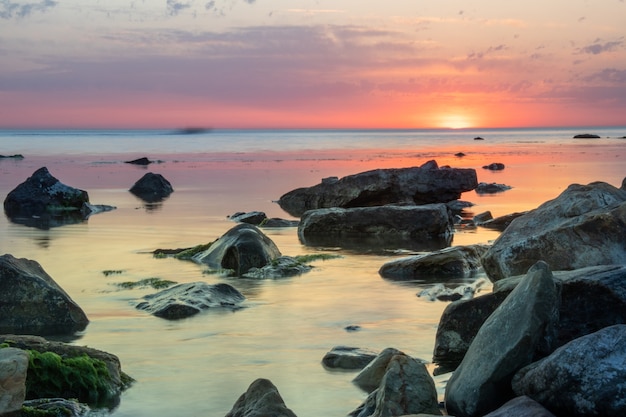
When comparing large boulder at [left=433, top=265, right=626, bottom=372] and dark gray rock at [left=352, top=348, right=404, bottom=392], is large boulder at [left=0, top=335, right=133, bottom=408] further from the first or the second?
large boulder at [left=433, top=265, right=626, bottom=372]

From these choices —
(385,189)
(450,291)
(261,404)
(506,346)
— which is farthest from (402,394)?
(385,189)

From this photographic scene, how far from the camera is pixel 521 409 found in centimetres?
571

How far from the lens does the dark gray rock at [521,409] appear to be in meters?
5.64

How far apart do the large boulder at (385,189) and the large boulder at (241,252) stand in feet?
24.6

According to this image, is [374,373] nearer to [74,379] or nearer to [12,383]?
[74,379]

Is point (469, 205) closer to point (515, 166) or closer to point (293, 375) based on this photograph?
point (293, 375)

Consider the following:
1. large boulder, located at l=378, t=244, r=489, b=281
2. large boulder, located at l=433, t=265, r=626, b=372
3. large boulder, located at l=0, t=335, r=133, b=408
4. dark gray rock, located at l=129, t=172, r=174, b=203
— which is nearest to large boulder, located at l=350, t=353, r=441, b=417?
large boulder, located at l=433, t=265, r=626, b=372

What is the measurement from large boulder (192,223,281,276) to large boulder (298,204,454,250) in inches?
104

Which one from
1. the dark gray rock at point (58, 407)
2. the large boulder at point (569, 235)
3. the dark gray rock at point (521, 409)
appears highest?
the large boulder at point (569, 235)

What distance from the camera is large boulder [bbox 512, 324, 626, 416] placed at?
5.65 meters

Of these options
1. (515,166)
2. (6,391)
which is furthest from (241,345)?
(515,166)

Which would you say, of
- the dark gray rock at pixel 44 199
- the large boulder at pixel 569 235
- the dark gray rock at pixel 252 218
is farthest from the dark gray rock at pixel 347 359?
the dark gray rock at pixel 44 199

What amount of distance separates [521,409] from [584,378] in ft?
1.43

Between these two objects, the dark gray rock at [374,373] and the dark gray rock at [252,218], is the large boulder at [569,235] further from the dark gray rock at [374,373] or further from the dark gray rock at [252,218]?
the dark gray rock at [252,218]
